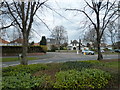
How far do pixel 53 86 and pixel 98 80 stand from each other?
1.85m

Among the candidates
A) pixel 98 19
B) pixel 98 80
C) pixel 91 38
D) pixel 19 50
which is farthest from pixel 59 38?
pixel 98 80

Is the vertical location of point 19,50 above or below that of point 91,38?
below

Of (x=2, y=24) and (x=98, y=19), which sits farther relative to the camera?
(x=98, y=19)

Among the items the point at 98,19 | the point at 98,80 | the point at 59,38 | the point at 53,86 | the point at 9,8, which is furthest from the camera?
the point at 59,38

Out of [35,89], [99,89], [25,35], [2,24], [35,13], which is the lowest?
[99,89]

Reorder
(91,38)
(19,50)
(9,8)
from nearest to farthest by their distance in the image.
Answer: (9,8) < (19,50) < (91,38)

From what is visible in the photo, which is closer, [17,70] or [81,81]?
[81,81]

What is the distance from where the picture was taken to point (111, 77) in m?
5.10

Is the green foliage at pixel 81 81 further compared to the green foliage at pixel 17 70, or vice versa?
the green foliage at pixel 17 70

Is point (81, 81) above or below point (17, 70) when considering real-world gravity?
below

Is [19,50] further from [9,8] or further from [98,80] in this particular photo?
[98,80]

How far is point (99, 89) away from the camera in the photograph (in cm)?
425

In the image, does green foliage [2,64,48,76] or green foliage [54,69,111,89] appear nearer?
green foliage [54,69,111,89]

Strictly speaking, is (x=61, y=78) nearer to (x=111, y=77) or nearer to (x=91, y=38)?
(x=111, y=77)
